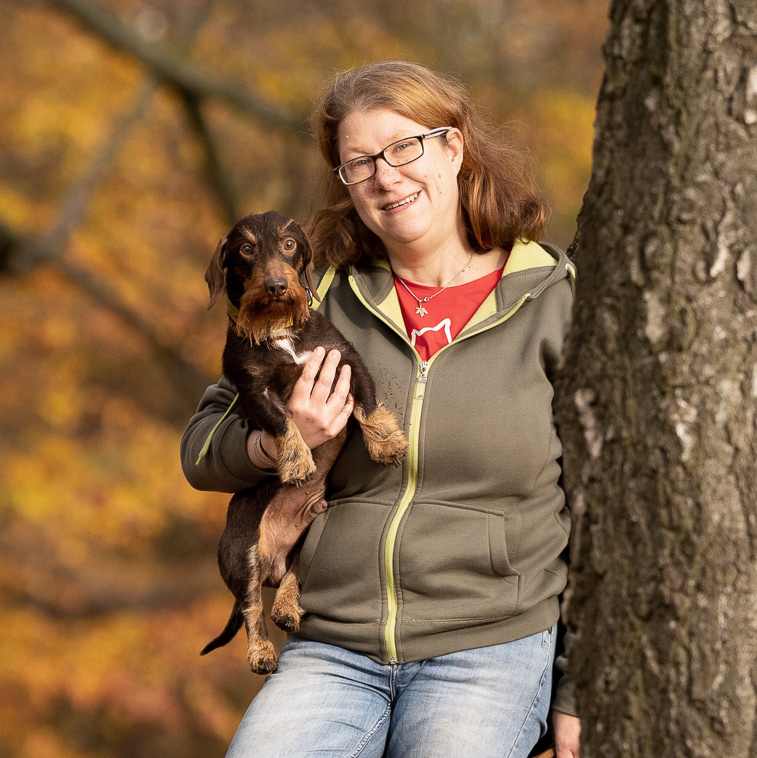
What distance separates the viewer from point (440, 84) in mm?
2939

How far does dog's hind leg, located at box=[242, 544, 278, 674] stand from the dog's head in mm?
688

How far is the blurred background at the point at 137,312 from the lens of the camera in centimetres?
929

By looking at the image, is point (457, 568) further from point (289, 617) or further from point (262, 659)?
point (262, 659)

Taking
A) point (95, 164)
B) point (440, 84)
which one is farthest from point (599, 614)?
point (95, 164)

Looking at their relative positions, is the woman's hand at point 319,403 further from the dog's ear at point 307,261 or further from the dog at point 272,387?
the dog's ear at point 307,261

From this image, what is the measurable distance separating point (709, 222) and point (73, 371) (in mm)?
9307

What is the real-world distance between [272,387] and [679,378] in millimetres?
1404

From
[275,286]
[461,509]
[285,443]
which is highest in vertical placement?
[275,286]

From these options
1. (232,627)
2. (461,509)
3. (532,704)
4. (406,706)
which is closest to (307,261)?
(461,509)

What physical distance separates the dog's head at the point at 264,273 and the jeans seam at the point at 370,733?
111 cm

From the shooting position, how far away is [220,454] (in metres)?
2.86

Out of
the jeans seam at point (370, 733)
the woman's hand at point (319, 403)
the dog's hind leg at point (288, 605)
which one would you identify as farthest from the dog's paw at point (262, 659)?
the woman's hand at point (319, 403)

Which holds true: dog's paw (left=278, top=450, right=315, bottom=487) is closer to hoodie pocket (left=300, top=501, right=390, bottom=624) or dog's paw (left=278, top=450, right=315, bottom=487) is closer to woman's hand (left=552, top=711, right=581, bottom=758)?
hoodie pocket (left=300, top=501, right=390, bottom=624)

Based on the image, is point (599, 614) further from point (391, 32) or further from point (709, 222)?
point (391, 32)
